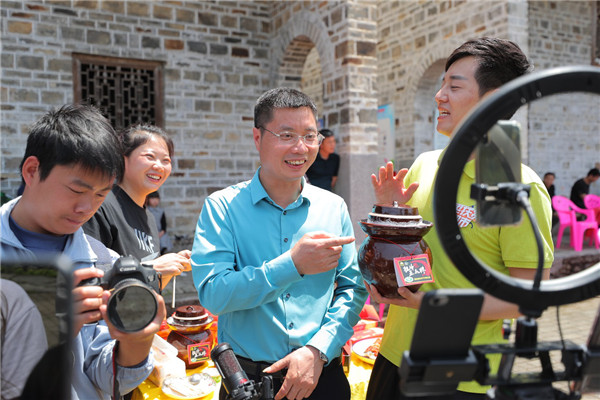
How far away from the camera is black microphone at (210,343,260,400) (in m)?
1.22

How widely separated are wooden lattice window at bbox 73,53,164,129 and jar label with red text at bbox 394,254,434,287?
6267mm

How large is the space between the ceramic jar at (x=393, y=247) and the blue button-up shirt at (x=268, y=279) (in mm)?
293

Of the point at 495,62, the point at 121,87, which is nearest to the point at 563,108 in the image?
the point at 121,87

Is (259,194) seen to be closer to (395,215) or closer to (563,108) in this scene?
(395,215)

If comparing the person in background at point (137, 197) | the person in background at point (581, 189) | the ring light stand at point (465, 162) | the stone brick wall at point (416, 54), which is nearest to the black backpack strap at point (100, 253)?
the person in background at point (137, 197)

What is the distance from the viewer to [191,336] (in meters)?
1.98

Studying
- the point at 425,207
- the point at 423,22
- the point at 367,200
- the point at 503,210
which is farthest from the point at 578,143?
the point at 503,210

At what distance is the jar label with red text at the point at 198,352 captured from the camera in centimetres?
195

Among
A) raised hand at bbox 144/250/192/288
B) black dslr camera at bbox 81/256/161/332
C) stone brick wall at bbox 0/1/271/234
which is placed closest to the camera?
black dslr camera at bbox 81/256/161/332

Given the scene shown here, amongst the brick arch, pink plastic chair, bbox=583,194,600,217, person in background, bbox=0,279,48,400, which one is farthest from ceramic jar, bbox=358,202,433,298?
pink plastic chair, bbox=583,194,600,217

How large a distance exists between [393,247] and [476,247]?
0.35m

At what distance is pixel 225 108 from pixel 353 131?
2618mm

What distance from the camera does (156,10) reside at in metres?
7.20

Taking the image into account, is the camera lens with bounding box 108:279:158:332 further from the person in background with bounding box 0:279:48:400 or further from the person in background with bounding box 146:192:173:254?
the person in background with bounding box 146:192:173:254
